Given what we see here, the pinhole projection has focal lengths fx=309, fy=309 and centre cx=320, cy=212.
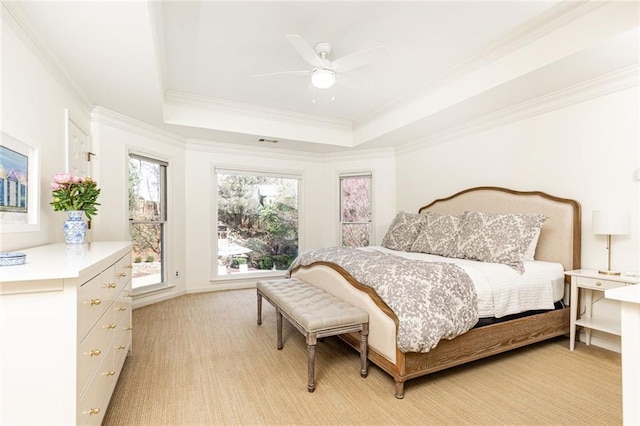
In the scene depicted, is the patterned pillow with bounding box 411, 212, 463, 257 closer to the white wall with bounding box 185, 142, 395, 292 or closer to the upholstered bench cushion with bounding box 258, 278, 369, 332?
the upholstered bench cushion with bounding box 258, 278, 369, 332

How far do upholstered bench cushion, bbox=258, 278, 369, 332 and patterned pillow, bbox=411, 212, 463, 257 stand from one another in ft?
4.78

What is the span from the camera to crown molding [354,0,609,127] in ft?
7.60

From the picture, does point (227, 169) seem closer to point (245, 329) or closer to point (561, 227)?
point (245, 329)

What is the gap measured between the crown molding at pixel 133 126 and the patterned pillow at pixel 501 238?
4143mm

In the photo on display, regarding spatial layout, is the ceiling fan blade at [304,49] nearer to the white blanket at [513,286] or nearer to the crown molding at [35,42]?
the crown molding at [35,42]

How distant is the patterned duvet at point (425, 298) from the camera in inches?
78.3

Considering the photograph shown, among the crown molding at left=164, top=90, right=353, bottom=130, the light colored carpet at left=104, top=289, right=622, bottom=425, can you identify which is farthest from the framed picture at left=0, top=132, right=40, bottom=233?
the crown molding at left=164, top=90, right=353, bottom=130

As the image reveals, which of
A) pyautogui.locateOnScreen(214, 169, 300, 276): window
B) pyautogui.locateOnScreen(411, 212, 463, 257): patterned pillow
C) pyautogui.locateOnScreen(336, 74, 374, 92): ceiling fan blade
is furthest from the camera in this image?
pyautogui.locateOnScreen(214, 169, 300, 276): window

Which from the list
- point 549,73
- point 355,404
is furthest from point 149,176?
point 549,73

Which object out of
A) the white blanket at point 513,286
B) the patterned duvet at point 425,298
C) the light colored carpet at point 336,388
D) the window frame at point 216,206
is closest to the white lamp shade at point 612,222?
the white blanket at point 513,286

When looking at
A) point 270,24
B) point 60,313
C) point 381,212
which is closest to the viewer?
point 60,313

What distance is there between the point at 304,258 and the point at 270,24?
A: 2373 millimetres

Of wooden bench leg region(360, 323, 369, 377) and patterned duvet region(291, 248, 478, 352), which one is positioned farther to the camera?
wooden bench leg region(360, 323, 369, 377)

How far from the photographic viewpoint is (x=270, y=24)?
2.62m
